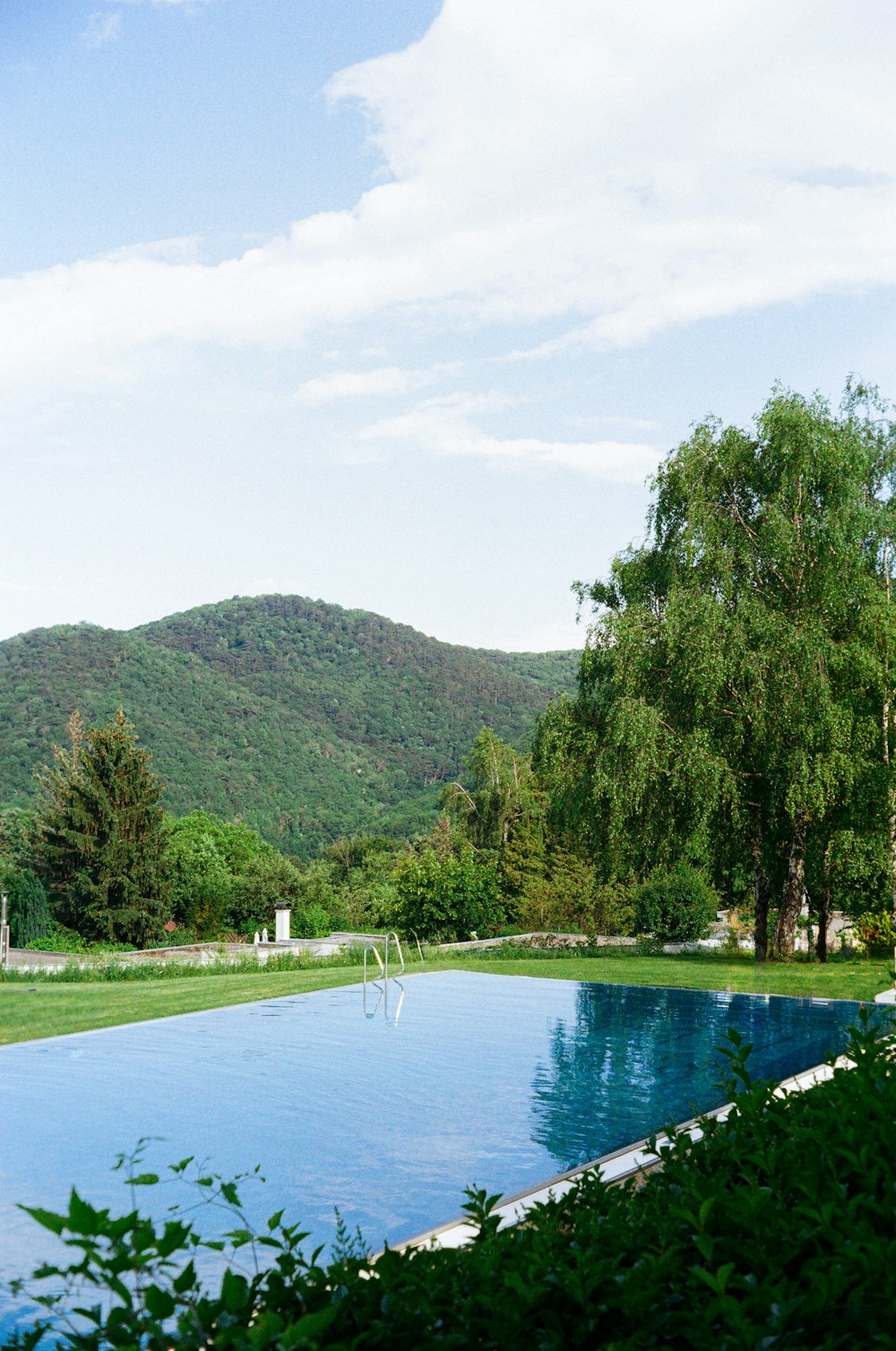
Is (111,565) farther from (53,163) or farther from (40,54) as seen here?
(40,54)

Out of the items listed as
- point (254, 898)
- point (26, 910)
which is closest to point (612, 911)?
point (254, 898)

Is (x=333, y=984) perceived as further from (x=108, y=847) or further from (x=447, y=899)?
(x=108, y=847)

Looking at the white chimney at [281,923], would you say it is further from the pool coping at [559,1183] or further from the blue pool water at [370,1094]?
the pool coping at [559,1183]

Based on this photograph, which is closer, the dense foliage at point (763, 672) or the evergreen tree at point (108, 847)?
the dense foliage at point (763, 672)

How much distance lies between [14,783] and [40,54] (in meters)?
44.1

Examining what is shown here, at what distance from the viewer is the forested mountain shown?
171 feet

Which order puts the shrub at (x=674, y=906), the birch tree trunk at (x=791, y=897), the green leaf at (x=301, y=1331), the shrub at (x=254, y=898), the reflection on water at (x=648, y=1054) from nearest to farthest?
1. the green leaf at (x=301, y=1331)
2. the reflection on water at (x=648, y=1054)
3. the birch tree trunk at (x=791, y=897)
4. the shrub at (x=674, y=906)
5. the shrub at (x=254, y=898)

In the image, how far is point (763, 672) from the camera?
15406 millimetres

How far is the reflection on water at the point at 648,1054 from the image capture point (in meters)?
7.27

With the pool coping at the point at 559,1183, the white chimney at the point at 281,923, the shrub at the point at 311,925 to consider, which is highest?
the pool coping at the point at 559,1183

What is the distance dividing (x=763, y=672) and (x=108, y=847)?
20.5m

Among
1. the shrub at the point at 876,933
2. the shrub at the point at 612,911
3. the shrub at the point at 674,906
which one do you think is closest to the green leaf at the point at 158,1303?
the shrub at the point at 876,933

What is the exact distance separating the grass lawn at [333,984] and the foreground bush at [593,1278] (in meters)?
9.05

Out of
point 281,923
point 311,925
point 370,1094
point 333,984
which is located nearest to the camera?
point 370,1094
